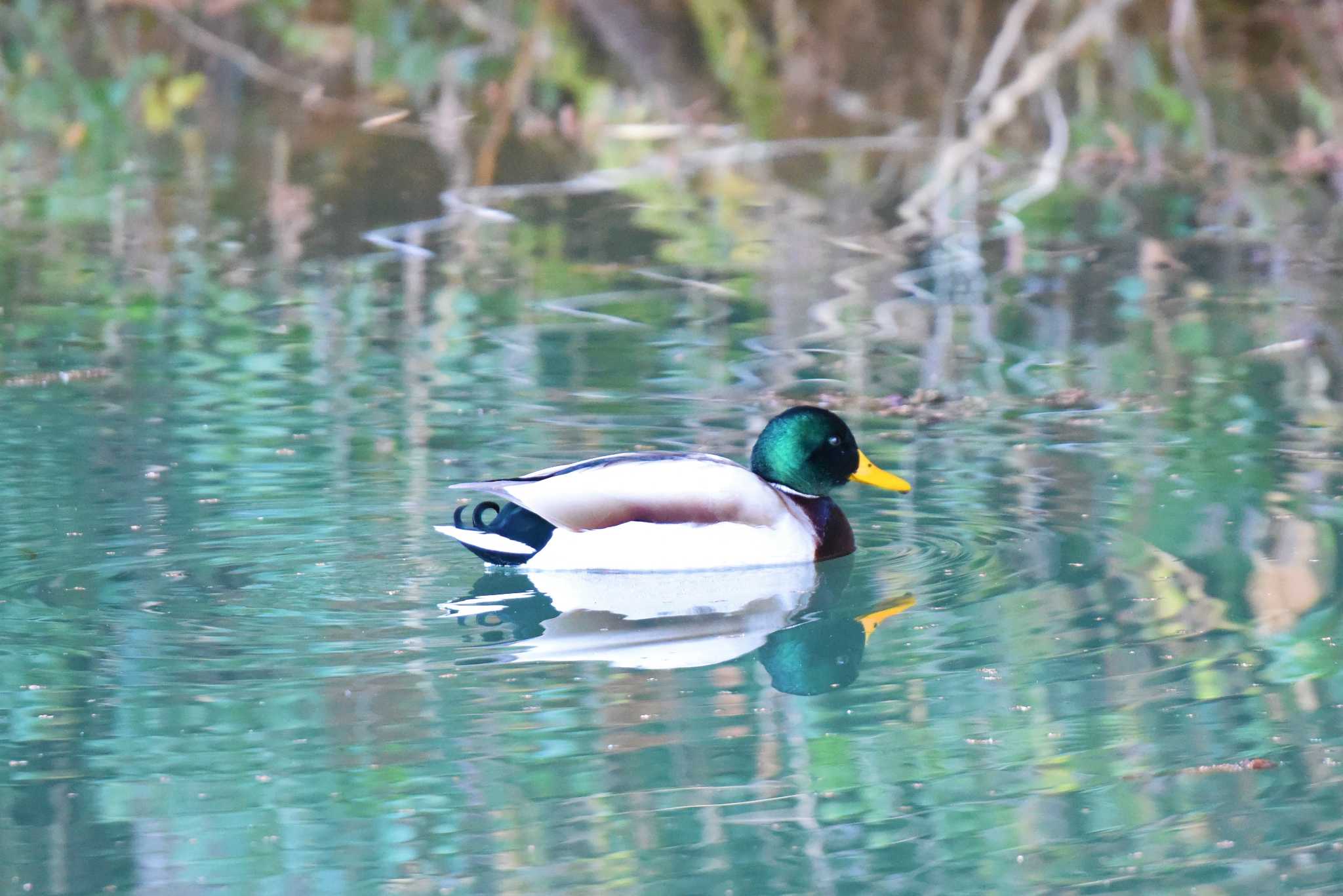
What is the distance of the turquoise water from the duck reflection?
21 mm

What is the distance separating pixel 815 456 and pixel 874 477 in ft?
0.69

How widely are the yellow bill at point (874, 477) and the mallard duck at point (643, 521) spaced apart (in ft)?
1.08

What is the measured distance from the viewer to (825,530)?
293 inches

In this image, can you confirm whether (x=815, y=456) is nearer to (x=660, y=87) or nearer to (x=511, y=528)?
(x=511, y=528)

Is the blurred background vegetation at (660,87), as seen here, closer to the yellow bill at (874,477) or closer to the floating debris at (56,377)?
the floating debris at (56,377)

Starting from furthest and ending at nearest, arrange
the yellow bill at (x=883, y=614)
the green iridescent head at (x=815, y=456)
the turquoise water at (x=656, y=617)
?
1. the green iridescent head at (x=815, y=456)
2. the yellow bill at (x=883, y=614)
3. the turquoise water at (x=656, y=617)

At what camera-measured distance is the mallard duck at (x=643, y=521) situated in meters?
7.13

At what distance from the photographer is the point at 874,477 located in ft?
25.4

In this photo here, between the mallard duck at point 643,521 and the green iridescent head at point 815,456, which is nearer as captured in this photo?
the mallard duck at point 643,521

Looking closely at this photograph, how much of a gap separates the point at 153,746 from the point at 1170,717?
7.83 feet

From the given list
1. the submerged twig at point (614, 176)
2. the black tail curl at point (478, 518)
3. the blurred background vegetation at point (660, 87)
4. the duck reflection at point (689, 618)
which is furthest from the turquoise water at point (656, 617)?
the blurred background vegetation at point (660, 87)

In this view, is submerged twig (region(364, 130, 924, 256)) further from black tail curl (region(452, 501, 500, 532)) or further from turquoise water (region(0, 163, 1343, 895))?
black tail curl (region(452, 501, 500, 532))

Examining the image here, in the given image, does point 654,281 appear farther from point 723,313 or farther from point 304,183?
point 304,183

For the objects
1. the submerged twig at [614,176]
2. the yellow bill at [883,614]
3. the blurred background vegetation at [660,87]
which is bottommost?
the yellow bill at [883,614]
